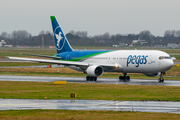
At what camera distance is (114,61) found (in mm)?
50281

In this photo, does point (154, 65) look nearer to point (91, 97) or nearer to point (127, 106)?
point (91, 97)

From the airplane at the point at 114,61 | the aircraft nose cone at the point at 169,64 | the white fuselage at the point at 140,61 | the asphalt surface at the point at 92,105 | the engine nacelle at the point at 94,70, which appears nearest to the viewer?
the asphalt surface at the point at 92,105

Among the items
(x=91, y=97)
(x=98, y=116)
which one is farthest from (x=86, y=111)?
(x=91, y=97)

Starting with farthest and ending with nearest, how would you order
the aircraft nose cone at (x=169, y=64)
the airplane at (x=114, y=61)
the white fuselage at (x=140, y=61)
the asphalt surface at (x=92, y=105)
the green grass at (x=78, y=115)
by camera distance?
the airplane at (x=114, y=61)
the white fuselage at (x=140, y=61)
the aircraft nose cone at (x=169, y=64)
the asphalt surface at (x=92, y=105)
the green grass at (x=78, y=115)

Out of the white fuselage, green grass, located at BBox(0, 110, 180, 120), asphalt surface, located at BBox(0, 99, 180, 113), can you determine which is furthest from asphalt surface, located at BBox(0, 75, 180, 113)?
the white fuselage

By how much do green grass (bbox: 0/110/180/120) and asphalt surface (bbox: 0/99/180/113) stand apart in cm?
161

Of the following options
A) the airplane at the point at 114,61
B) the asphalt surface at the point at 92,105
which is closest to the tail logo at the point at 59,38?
the airplane at the point at 114,61

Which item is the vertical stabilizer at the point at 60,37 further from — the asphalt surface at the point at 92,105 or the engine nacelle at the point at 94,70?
the asphalt surface at the point at 92,105

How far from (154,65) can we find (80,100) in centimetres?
2110

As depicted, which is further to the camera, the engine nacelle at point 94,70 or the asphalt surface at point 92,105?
the engine nacelle at point 94,70

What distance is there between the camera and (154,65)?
4659 centimetres

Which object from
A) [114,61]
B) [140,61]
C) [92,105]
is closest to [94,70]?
[114,61]

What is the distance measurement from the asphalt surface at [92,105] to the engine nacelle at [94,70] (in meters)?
20.9

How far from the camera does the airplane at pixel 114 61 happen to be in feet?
153
